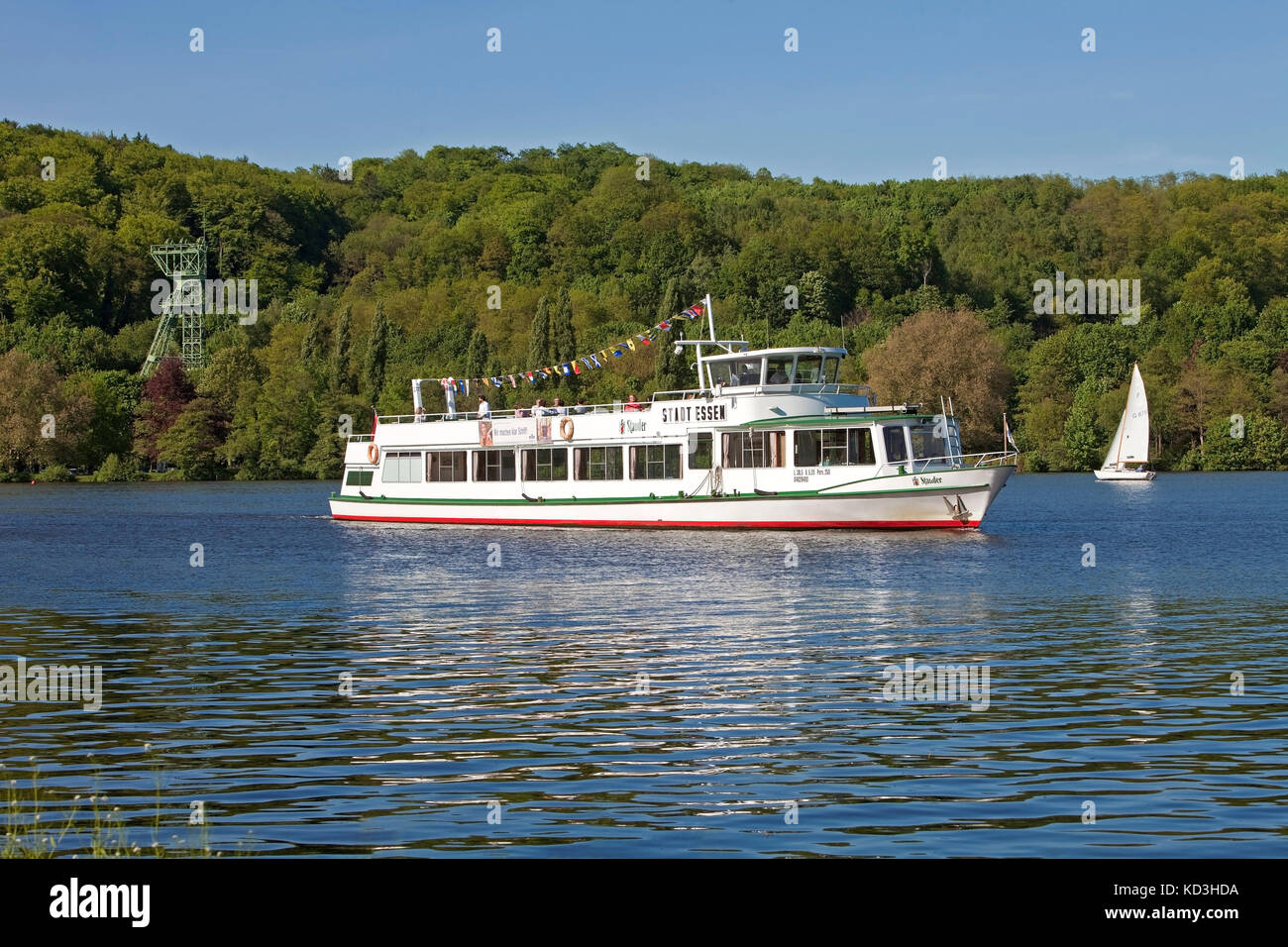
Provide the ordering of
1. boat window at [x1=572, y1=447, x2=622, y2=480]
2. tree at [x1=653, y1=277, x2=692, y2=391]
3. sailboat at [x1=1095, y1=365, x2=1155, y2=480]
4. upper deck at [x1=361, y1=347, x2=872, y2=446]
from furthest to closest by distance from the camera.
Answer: tree at [x1=653, y1=277, x2=692, y2=391]
sailboat at [x1=1095, y1=365, x2=1155, y2=480]
boat window at [x1=572, y1=447, x2=622, y2=480]
upper deck at [x1=361, y1=347, x2=872, y2=446]

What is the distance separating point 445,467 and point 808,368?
68.6ft

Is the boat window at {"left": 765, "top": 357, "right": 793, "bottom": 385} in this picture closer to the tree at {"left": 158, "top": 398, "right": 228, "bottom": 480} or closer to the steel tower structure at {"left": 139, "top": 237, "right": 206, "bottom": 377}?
the tree at {"left": 158, "top": 398, "right": 228, "bottom": 480}

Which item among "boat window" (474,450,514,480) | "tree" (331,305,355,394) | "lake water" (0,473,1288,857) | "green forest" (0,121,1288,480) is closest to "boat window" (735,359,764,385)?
"boat window" (474,450,514,480)

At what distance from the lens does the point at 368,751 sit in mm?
18656

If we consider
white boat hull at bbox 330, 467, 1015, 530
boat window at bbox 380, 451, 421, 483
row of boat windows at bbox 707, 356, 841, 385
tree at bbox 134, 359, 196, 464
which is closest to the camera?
white boat hull at bbox 330, 467, 1015, 530

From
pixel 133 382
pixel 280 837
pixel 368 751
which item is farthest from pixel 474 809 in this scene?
pixel 133 382

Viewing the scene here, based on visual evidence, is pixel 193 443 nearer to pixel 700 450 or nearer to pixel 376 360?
pixel 376 360

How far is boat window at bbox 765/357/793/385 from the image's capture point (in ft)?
208

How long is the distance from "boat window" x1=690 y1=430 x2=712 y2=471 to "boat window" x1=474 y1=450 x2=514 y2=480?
1170 cm

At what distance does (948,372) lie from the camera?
142 meters

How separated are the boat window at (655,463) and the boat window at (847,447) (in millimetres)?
7761

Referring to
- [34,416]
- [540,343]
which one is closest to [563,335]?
[540,343]

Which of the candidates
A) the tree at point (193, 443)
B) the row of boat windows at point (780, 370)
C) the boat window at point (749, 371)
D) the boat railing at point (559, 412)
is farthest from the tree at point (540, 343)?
the boat window at point (749, 371)

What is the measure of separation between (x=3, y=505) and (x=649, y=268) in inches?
4430
